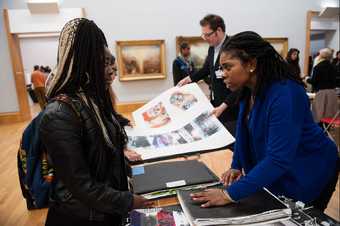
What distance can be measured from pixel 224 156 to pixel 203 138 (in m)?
0.21

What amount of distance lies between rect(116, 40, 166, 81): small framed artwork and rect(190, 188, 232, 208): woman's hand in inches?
246

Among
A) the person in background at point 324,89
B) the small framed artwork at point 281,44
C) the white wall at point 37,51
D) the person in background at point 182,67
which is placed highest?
the white wall at point 37,51

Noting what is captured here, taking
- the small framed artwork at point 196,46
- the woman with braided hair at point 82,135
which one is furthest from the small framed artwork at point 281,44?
the woman with braided hair at point 82,135

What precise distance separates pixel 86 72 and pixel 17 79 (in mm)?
6611

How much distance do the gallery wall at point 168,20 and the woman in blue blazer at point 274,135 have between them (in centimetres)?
616

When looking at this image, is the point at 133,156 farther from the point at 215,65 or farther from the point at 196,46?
the point at 196,46

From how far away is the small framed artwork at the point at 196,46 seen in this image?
712cm

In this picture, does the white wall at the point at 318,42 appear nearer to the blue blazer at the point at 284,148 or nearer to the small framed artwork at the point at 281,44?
the small framed artwork at the point at 281,44

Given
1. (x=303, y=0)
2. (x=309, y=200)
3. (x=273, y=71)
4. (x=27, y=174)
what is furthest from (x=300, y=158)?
(x=303, y=0)

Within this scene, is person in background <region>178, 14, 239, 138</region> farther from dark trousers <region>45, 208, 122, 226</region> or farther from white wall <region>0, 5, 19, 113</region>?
white wall <region>0, 5, 19, 113</region>

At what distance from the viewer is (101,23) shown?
22.0 feet

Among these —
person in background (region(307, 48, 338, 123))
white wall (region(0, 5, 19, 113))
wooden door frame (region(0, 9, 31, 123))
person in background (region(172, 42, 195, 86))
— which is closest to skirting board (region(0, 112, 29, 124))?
wooden door frame (region(0, 9, 31, 123))

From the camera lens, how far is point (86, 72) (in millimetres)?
894

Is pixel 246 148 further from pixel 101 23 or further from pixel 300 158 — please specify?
pixel 101 23
